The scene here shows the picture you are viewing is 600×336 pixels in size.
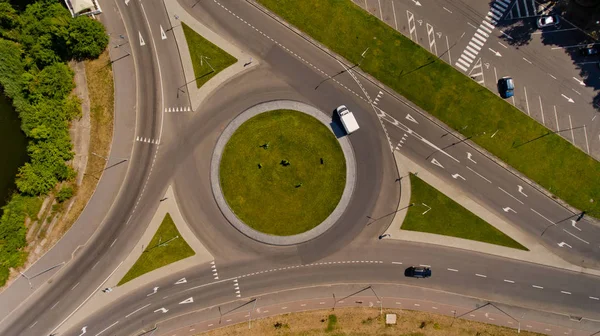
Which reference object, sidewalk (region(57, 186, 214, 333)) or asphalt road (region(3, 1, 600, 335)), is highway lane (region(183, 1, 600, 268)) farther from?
sidewalk (region(57, 186, 214, 333))

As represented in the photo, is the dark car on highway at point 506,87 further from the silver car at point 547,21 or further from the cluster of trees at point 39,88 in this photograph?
the cluster of trees at point 39,88

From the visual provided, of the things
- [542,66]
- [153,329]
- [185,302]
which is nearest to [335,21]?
[542,66]

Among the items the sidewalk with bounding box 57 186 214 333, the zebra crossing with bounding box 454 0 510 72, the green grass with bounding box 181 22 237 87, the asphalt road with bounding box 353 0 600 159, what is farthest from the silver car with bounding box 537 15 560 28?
the sidewalk with bounding box 57 186 214 333

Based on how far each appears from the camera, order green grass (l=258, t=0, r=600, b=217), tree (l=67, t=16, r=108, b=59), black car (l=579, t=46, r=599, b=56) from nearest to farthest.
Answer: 1. tree (l=67, t=16, r=108, b=59)
2. black car (l=579, t=46, r=599, b=56)
3. green grass (l=258, t=0, r=600, b=217)

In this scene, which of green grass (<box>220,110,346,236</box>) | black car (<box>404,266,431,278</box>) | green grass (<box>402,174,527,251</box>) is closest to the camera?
black car (<box>404,266,431,278</box>)

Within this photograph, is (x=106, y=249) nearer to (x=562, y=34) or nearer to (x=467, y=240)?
(x=467, y=240)
